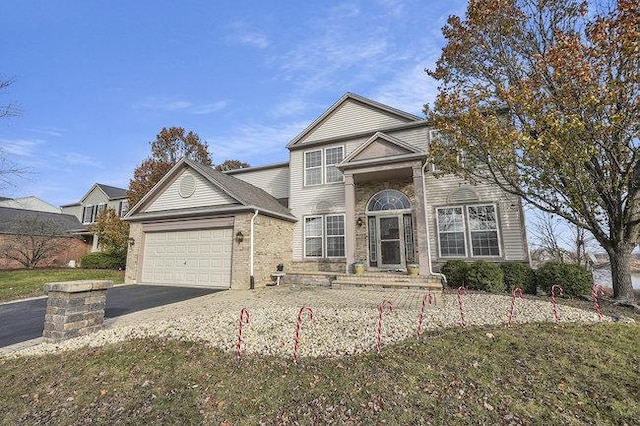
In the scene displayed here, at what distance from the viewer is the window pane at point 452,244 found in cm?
1253

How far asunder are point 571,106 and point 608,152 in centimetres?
164

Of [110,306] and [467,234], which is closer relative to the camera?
[110,306]

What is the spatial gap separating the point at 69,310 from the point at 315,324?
4981 millimetres

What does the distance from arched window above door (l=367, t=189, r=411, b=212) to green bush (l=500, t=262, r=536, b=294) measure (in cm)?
451

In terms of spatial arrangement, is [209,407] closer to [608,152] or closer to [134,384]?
[134,384]

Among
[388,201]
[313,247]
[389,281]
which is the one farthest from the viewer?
[313,247]

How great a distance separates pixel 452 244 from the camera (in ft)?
41.6

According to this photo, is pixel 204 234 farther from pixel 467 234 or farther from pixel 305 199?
pixel 467 234

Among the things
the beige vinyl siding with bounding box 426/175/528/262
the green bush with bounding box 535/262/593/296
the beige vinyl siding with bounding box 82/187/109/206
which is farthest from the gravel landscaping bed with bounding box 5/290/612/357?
the beige vinyl siding with bounding box 82/187/109/206

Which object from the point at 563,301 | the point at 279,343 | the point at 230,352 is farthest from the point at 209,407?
the point at 563,301

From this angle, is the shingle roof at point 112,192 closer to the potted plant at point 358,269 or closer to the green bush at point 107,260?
the green bush at point 107,260

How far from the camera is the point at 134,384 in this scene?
→ 425 centimetres

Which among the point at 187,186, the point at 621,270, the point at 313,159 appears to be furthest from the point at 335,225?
the point at 621,270

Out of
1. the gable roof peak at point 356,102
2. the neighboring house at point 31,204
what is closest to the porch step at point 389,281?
the gable roof peak at point 356,102
